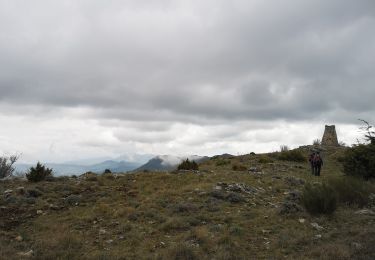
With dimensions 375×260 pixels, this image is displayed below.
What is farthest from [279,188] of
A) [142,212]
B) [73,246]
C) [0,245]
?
[0,245]

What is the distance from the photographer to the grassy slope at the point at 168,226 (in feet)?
40.5

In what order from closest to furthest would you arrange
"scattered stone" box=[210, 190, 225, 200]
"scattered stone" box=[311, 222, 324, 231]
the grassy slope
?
1. the grassy slope
2. "scattered stone" box=[311, 222, 324, 231]
3. "scattered stone" box=[210, 190, 225, 200]

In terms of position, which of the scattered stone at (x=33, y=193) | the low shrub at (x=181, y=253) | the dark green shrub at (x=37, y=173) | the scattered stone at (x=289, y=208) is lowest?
the low shrub at (x=181, y=253)

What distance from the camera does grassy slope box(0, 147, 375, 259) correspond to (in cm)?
1234

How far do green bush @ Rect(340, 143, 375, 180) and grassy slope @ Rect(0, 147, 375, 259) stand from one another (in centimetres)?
765

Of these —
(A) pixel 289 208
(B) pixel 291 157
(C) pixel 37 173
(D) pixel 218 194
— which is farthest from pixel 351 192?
(B) pixel 291 157

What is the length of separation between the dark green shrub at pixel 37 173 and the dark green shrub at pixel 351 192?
14.4 metres

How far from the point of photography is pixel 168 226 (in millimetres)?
14734

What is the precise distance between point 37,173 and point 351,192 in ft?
50.3

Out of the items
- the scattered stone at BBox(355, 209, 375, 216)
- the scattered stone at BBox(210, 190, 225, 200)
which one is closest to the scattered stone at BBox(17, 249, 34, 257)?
the scattered stone at BBox(210, 190, 225, 200)

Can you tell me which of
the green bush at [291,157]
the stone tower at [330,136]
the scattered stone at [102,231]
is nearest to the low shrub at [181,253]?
the scattered stone at [102,231]

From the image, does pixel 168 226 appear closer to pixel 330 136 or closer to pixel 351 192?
pixel 351 192

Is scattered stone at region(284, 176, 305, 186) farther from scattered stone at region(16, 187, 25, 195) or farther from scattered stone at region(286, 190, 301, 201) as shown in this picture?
scattered stone at region(16, 187, 25, 195)

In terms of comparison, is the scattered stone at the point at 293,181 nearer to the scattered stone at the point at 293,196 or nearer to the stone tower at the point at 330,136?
the scattered stone at the point at 293,196
